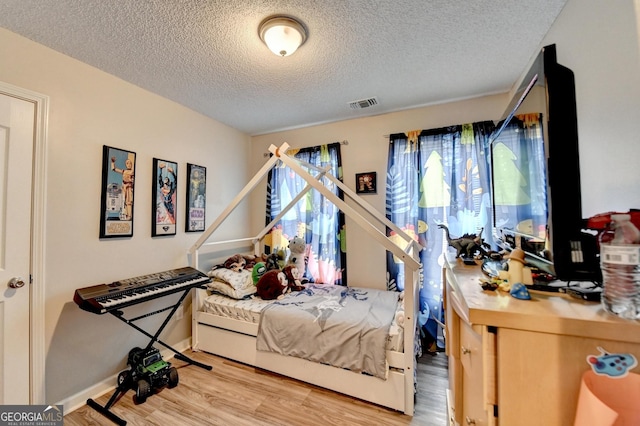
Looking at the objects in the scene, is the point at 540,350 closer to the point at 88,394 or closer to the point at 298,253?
the point at 298,253

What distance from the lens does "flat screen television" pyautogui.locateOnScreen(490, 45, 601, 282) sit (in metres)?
0.81

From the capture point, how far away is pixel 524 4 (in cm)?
137

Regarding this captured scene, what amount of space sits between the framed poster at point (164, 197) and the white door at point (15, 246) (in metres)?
0.79

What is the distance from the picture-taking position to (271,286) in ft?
7.96

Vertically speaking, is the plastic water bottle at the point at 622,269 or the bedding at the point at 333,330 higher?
the plastic water bottle at the point at 622,269

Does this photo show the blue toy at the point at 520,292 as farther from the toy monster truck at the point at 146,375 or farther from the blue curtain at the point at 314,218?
the toy monster truck at the point at 146,375

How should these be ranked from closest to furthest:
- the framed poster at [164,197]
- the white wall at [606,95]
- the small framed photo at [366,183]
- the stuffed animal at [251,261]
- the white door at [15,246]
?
the white wall at [606,95] → the white door at [15,246] → the framed poster at [164,197] → the stuffed animal at [251,261] → the small framed photo at [366,183]

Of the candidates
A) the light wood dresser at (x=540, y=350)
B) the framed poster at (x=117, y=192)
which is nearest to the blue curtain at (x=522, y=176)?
the light wood dresser at (x=540, y=350)

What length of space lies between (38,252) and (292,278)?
6.38 ft

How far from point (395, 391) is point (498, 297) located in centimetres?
127

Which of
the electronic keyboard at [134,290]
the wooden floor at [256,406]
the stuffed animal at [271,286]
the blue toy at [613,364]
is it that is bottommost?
the wooden floor at [256,406]

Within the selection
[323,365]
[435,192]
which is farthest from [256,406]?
[435,192]

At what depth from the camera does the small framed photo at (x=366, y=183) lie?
2.87 m

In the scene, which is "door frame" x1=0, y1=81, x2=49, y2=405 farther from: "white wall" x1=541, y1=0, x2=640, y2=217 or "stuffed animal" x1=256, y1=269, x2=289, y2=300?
"white wall" x1=541, y1=0, x2=640, y2=217
